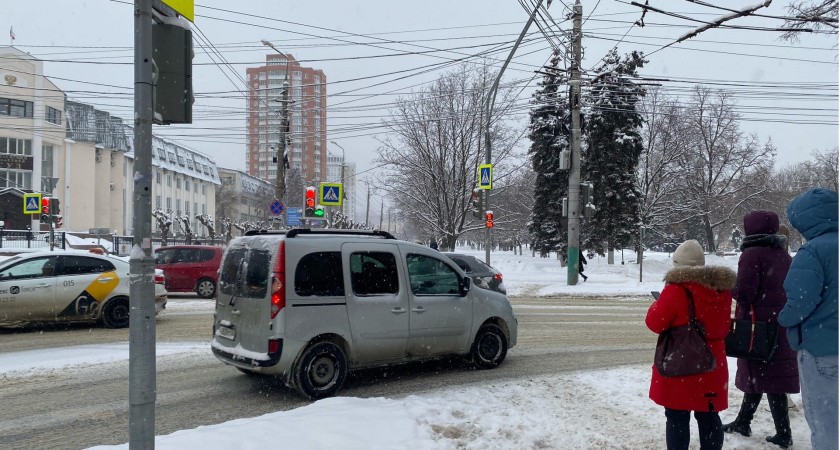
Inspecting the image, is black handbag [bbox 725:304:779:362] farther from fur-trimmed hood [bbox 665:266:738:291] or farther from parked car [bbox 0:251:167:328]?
parked car [bbox 0:251:167:328]

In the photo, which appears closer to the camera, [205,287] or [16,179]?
[205,287]

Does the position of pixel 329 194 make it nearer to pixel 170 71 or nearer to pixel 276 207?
pixel 276 207

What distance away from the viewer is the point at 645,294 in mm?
20609

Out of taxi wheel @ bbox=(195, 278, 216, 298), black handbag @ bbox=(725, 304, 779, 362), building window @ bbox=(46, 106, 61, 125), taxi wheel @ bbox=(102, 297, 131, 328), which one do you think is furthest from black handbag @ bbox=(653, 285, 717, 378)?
building window @ bbox=(46, 106, 61, 125)

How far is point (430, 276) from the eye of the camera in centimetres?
732

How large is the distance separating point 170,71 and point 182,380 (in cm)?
492

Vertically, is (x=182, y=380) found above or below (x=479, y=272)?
below

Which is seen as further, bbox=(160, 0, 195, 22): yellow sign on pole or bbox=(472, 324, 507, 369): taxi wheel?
bbox=(472, 324, 507, 369): taxi wheel

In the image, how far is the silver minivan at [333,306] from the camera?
20.3 ft

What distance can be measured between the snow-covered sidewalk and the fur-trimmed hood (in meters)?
1.68

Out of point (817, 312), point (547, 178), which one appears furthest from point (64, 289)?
point (547, 178)

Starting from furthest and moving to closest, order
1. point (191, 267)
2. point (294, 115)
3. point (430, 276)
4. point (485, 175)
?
point (294, 115) < point (485, 175) < point (191, 267) < point (430, 276)

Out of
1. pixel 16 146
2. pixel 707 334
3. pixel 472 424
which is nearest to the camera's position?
pixel 707 334

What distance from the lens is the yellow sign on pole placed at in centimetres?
360
